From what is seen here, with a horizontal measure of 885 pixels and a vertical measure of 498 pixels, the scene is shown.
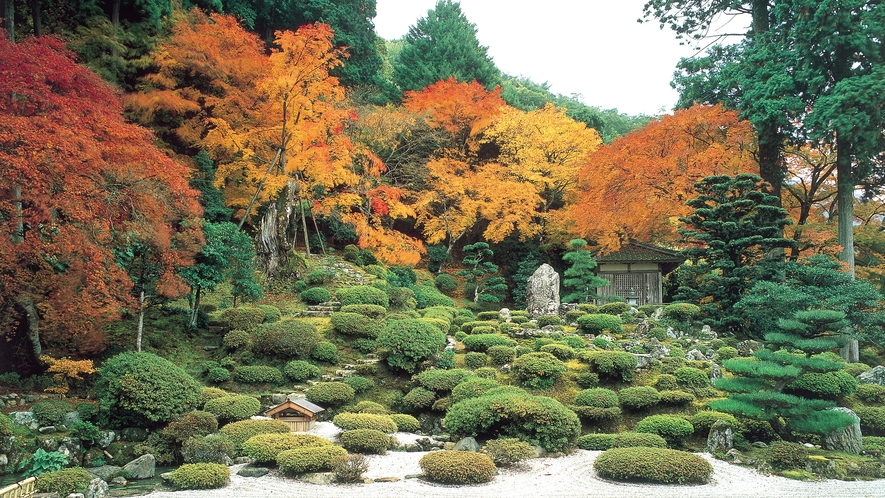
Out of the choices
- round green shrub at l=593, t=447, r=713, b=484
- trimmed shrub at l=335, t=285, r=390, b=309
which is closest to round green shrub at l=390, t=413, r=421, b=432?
round green shrub at l=593, t=447, r=713, b=484

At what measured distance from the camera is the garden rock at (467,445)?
1104 cm

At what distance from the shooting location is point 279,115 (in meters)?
21.7

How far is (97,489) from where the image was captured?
8922 millimetres

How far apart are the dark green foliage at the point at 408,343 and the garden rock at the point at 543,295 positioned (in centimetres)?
716

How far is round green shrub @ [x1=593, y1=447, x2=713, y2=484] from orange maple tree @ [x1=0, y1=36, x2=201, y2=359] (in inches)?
375

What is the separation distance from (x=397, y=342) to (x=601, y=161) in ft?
39.2

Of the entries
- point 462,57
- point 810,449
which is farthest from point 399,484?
point 462,57

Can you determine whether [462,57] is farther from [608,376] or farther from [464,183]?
[608,376]

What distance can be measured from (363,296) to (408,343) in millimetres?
4338

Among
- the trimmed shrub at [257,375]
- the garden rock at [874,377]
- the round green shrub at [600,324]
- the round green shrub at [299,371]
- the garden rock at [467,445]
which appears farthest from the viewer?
the round green shrub at [600,324]

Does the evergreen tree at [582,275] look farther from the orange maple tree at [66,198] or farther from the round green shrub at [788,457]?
the orange maple tree at [66,198]

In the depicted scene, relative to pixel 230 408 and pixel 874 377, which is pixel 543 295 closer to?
pixel 874 377

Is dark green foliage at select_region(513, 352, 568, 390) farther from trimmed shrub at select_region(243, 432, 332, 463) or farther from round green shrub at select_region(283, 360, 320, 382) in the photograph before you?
trimmed shrub at select_region(243, 432, 332, 463)

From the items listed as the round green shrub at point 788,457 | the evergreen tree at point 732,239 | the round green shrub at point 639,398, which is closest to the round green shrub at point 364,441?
the round green shrub at point 639,398
